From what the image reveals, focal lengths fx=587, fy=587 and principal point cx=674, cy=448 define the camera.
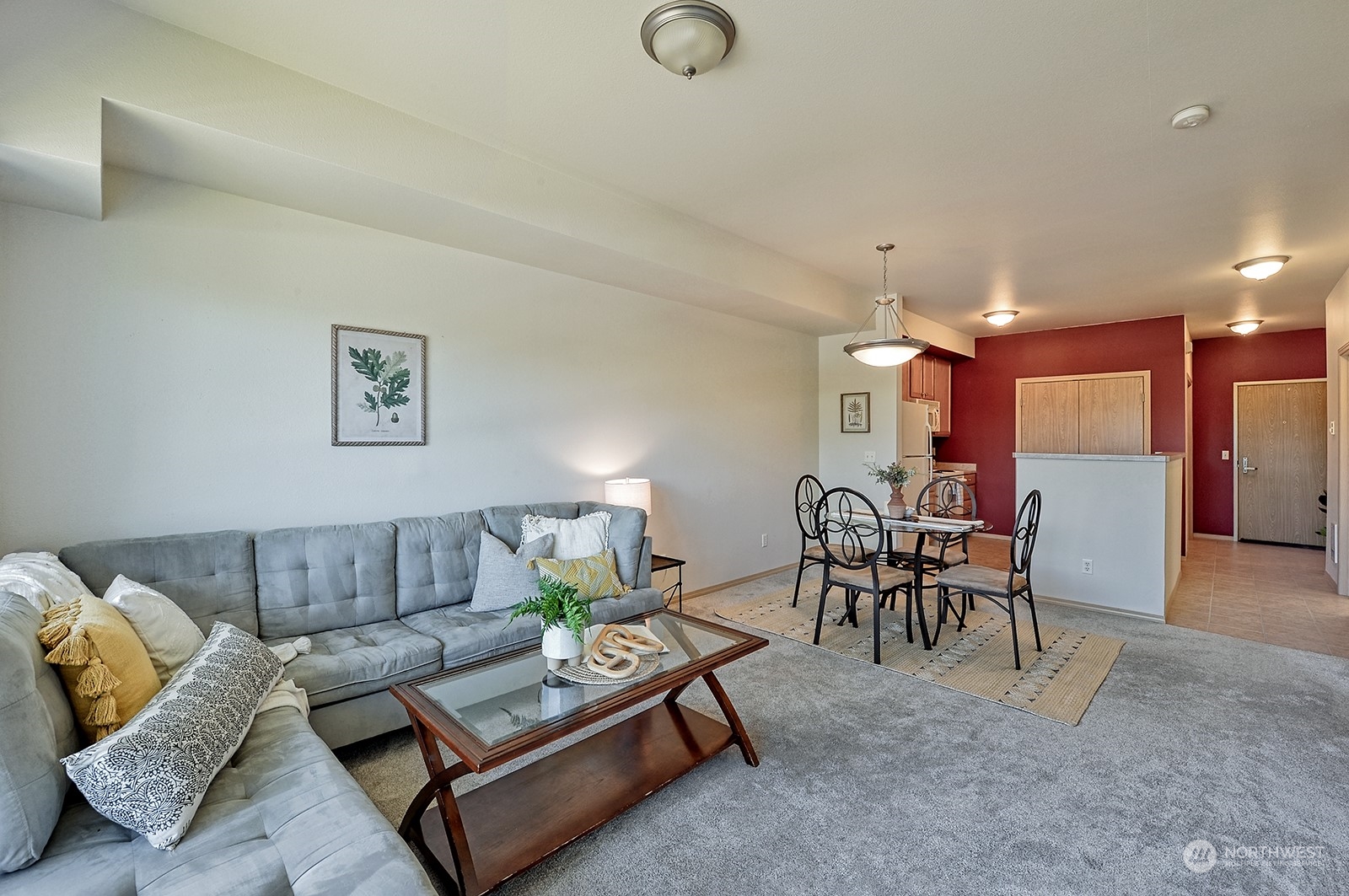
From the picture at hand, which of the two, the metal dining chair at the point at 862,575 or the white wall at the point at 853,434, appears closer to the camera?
the metal dining chair at the point at 862,575

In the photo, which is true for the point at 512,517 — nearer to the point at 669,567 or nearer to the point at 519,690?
the point at 669,567

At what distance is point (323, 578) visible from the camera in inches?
104

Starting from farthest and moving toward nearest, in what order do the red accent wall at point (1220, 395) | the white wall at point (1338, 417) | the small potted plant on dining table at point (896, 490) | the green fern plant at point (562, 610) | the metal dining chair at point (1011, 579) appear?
1. the red accent wall at point (1220, 395)
2. the white wall at point (1338, 417)
3. the small potted plant on dining table at point (896, 490)
4. the metal dining chair at point (1011, 579)
5. the green fern plant at point (562, 610)

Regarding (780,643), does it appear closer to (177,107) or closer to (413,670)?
(413,670)

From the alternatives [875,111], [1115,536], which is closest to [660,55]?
[875,111]

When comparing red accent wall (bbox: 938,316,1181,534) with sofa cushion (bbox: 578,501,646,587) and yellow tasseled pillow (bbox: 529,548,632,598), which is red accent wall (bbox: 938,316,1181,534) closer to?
sofa cushion (bbox: 578,501,646,587)

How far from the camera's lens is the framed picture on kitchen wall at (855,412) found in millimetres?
5699

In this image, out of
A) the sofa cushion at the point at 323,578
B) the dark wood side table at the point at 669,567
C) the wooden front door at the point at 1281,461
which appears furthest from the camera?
the wooden front door at the point at 1281,461

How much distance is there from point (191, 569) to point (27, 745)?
53.9 inches

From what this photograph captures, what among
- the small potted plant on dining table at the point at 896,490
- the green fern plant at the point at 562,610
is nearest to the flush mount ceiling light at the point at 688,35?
the green fern plant at the point at 562,610

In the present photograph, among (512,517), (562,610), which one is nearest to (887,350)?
(512,517)

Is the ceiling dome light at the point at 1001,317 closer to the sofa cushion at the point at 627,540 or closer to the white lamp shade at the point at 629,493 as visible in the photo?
the white lamp shade at the point at 629,493

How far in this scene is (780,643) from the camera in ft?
12.1

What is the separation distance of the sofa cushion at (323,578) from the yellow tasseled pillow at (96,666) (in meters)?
0.97
